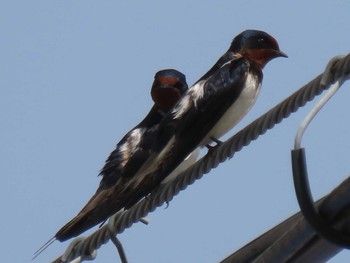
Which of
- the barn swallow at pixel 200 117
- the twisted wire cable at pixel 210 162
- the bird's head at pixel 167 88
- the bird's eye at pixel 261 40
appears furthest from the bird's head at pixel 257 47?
the twisted wire cable at pixel 210 162

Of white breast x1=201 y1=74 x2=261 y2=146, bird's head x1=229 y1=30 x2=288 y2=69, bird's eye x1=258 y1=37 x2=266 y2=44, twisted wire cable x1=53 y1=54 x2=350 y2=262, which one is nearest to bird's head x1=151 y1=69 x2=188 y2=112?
→ bird's head x1=229 y1=30 x2=288 y2=69

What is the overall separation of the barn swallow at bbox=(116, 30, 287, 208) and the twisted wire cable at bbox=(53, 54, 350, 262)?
977mm

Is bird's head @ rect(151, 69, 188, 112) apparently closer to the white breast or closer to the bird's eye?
the bird's eye

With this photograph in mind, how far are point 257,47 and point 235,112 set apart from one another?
26.0 inches

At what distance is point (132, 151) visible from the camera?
550 centimetres

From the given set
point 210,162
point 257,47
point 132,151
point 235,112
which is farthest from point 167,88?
point 210,162

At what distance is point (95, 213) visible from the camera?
194 inches

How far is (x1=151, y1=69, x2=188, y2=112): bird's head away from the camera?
5.59m

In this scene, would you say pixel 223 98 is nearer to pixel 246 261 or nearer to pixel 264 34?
pixel 264 34

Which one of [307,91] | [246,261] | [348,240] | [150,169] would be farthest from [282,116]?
[150,169]

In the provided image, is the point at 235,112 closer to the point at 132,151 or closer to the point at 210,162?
the point at 132,151

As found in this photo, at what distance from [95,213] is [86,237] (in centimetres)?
158

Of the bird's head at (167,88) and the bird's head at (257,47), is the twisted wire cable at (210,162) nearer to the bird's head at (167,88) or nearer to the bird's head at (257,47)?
the bird's head at (257,47)

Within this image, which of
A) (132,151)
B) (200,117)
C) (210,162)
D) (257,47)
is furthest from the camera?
(132,151)
